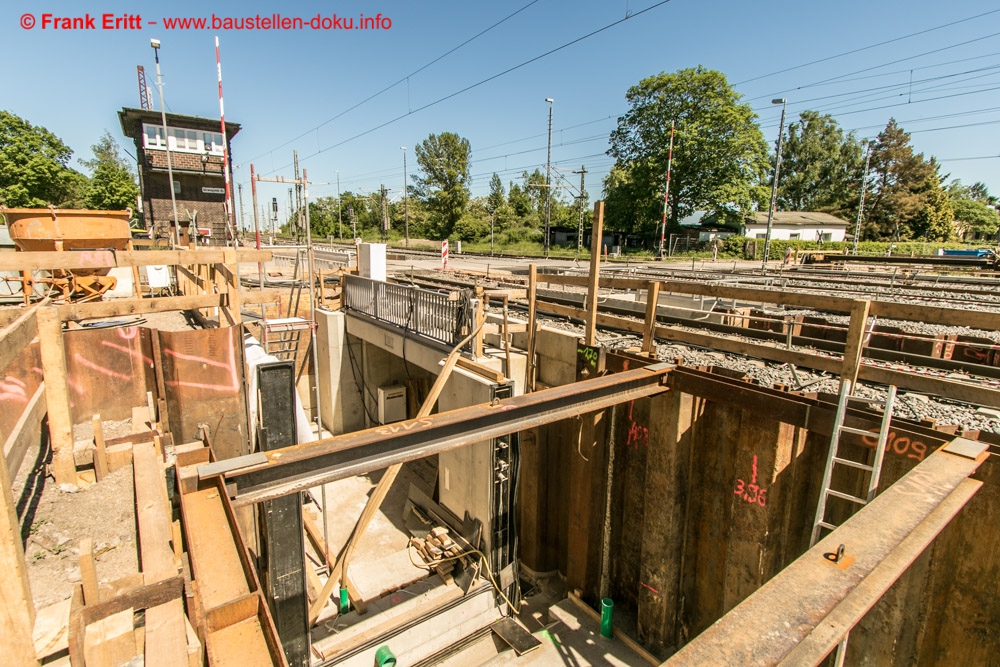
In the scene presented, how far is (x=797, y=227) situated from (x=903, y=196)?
16.2 meters

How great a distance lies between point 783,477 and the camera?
486cm

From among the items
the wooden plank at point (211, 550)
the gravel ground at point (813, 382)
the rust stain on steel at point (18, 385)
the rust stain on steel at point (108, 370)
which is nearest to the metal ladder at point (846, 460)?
the gravel ground at point (813, 382)

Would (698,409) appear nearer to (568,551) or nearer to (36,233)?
(568,551)

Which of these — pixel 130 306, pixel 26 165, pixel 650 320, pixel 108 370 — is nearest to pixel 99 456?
pixel 130 306

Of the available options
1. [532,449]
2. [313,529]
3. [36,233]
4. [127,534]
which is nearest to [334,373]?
[313,529]

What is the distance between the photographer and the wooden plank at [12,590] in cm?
208

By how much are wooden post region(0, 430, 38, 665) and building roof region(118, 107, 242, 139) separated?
47544 millimetres

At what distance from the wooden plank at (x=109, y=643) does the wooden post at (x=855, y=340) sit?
16.9 ft

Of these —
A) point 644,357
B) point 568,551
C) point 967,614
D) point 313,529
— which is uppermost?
point 644,357

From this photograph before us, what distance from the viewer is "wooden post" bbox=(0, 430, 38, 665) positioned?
2.08 m

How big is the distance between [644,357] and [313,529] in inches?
289

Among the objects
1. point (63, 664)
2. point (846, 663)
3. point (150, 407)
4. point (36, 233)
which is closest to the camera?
point (63, 664)

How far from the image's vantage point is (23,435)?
13.1 ft

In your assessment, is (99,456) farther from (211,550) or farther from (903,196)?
(903,196)
